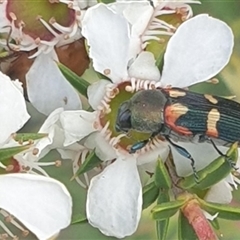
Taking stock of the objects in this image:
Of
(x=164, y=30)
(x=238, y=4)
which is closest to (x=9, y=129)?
(x=164, y=30)

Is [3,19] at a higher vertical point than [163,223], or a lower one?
higher

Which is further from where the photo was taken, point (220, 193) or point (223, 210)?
point (220, 193)

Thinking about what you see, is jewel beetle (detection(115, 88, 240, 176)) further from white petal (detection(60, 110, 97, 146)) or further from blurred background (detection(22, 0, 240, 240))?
blurred background (detection(22, 0, 240, 240))

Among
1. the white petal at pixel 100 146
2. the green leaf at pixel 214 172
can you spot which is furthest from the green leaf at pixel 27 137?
the green leaf at pixel 214 172

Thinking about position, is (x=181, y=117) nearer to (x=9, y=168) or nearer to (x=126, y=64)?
(x=126, y=64)

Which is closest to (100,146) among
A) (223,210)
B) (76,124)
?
(76,124)

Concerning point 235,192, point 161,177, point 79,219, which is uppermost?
point 161,177

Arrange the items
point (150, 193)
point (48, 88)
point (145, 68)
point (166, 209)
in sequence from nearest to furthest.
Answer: point (166, 209), point (150, 193), point (145, 68), point (48, 88)
